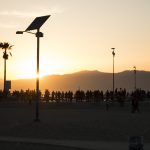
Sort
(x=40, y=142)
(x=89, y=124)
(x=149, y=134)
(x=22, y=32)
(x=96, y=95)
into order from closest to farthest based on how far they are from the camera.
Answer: (x=40, y=142), (x=149, y=134), (x=89, y=124), (x=22, y=32), (x=96, y=95)

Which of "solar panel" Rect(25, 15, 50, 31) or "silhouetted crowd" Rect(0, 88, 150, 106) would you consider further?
"silhouetted crowd" Rect(0, 88, 150, 106)

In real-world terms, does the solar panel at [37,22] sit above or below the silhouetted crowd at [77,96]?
above

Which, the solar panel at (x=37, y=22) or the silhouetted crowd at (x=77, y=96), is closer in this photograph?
the solar panel at (x=37, y=22)

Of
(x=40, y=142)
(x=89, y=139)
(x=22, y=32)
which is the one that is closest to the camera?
(x=40, y=142)

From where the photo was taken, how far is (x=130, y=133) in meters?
27.4

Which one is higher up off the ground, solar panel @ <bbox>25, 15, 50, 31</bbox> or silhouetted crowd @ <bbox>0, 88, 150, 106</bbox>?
solar panel @ <bbox>25, 15, 50, 31</bbox>

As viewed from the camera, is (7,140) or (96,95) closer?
(7,140)

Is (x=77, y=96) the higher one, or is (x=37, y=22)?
(x=37, y=22)

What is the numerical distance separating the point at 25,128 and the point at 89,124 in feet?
10.9

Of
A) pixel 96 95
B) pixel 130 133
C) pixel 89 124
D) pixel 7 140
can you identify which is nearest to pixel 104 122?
pixel 89 124

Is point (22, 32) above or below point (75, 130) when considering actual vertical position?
above

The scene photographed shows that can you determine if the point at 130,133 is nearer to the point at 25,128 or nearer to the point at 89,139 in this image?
the point at 89,139

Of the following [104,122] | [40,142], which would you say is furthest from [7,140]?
[104,122]

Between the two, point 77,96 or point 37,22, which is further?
point 77,96
